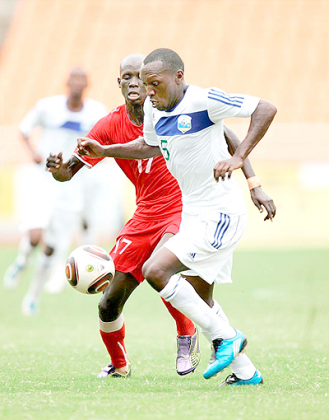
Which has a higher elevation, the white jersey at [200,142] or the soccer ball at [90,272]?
the white jersey at [200,142]

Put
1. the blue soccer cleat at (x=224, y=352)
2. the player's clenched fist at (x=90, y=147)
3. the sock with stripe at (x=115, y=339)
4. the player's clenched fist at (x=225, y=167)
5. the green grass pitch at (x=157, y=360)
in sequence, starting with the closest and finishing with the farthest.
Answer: the green grass pitch at (x=157, y=360), the player's clenched fist at (x=225, y=167), the blue soccer cleat at (x=224, y=352), the player's clenched fist at (x=90, y=147), the sock with stripe at (x=115, y=339)

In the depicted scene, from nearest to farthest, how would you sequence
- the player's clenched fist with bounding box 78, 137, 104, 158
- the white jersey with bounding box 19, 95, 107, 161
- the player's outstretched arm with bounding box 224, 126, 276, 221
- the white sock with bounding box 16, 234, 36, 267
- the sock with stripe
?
the player's outstretched arm with bounding box 224, 126, 276, 221
the player's clenched fist with bounding box 78, 137, 104, 158
the sock with stripe
the white jersey with bounding box 19, 95, 107, 161
the white sock with bounding box 16, 234, 36, 267

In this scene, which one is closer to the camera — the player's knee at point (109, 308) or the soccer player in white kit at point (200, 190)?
the soccer player in white kit at point (200, 190)

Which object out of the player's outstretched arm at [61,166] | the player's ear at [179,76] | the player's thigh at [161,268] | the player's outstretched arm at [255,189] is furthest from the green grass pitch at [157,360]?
the player's ear at [179,76]

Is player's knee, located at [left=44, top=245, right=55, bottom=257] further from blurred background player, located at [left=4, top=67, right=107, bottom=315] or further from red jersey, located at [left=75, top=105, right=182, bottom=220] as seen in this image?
red jersey, located at [left=75, top=105, right=182, bottom=220]

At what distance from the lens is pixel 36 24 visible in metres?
29.6

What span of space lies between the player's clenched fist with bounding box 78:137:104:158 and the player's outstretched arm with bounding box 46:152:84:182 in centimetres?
17

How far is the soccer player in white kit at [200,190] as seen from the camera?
205 inches

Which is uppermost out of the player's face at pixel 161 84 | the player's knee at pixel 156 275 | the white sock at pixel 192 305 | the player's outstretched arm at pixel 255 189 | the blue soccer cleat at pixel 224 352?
the player's face at pixel 161 84

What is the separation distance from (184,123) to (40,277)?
601cm

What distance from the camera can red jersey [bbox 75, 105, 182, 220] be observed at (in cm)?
620

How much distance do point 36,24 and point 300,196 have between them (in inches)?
575

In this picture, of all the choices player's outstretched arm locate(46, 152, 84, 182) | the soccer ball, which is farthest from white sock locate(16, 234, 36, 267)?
the soccer ball

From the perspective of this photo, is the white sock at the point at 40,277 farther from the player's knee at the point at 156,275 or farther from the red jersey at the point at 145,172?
the player's knee at the point at 156,275
